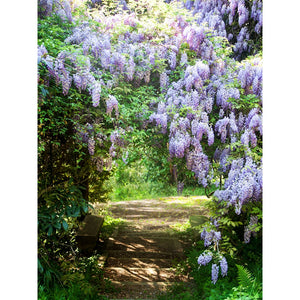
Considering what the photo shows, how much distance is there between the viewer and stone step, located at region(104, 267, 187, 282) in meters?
3.12

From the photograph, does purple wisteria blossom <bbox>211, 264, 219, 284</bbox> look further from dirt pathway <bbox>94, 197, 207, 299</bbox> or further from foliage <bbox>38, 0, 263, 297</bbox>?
dirt pathway <bbox>94, 197, 207, 299</bbox>

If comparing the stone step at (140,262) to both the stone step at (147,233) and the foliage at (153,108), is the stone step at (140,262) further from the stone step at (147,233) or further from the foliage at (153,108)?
the stone step at (147,233)

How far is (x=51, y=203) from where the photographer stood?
2.38 meters

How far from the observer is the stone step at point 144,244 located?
3987 mm

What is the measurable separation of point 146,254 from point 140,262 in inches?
10.1

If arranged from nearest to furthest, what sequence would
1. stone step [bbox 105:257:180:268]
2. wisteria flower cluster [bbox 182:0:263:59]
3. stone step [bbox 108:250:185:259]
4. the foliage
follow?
1. the foliage
2. wisteria flower cluster [bbox 182:0:263:59]
3. stone step [bbox 105:257:180:268]
4. stone step [bbox 108:250:185:259]

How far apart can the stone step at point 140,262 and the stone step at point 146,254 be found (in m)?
0.07

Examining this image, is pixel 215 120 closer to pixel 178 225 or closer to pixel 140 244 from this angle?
pixel 140 244

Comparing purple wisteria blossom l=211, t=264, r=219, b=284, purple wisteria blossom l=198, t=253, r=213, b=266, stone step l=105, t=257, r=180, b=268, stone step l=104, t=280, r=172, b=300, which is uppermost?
purple wisteria blossom l=198, t=253, r=213, b=266

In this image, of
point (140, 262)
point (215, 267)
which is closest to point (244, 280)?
point (215, 267)

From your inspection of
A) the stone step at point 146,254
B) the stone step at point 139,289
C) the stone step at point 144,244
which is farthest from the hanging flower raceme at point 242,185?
the stone step at point 144,244

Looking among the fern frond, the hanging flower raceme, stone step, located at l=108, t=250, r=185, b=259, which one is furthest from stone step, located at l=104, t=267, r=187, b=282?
the hanging flower raceme

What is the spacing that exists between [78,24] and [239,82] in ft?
5.04
